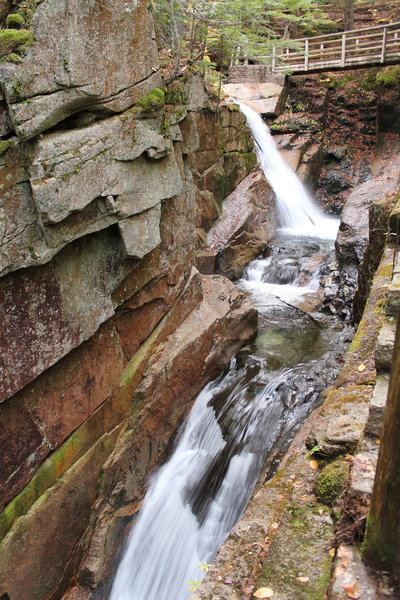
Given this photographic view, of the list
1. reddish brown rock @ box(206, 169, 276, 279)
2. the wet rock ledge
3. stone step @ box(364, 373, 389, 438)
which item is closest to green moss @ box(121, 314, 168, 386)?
the wet rock ledge

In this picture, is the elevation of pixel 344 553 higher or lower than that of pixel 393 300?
lower

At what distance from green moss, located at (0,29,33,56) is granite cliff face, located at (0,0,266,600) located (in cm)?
2

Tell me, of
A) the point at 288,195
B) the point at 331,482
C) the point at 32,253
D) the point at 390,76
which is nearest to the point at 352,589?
the point at 331,482

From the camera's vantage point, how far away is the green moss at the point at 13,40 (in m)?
4.34

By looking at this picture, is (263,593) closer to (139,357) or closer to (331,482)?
(331,482)

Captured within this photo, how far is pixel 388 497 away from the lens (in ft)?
6.93

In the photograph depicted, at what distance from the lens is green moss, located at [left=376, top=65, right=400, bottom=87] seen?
55.9 feet

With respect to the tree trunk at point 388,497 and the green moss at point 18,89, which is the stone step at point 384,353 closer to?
the tree trunk at point 388,497

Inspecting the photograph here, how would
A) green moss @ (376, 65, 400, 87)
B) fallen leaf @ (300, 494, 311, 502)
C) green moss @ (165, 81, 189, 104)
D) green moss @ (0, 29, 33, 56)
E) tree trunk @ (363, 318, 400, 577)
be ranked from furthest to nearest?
green moss @ (376, 65, 400, 87), green moss @ (165, 81, 189, 104), green moss @ (0, 29, 33, 56), fallen leaf @ (300, 494, 311, 502), tree trunk @ (363, 318, 400, 577)

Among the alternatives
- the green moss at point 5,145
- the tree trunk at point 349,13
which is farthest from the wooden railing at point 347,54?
the green moss at point 5,145

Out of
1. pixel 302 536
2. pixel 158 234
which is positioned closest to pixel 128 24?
pixel 158 234

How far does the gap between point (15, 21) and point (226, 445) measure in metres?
6.00

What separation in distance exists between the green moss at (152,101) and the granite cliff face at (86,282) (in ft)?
0.07

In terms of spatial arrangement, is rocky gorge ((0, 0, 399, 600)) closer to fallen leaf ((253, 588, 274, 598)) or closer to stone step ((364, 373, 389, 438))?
stone step ((364, 373, 389, 438))
